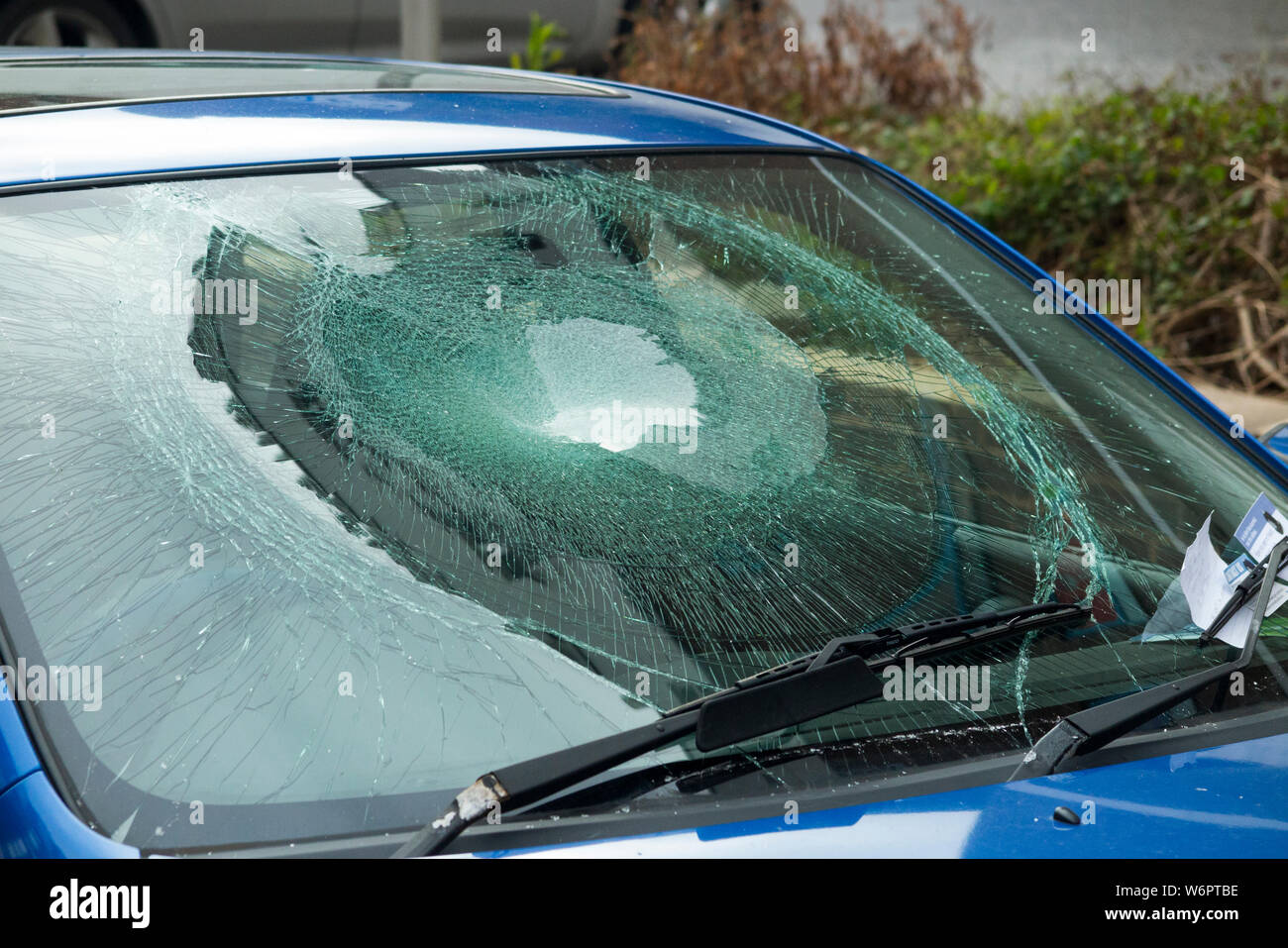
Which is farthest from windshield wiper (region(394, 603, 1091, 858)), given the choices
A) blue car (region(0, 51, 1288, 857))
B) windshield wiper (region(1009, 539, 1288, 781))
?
windshield wiper (region(1009, 539, 1288, 781))

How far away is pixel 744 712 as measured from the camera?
1.24 m

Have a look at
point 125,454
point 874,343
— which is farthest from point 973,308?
point 125,454

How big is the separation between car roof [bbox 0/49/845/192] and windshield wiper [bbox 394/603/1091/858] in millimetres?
896

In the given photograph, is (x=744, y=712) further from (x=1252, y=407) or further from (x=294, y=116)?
(x=1252, y=407)

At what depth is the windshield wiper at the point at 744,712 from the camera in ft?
3.71

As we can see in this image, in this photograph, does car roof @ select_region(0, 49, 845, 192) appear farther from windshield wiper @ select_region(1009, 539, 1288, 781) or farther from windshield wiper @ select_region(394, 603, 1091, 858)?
windshield wiper @ select_region(1009, 539, 1288, 781)

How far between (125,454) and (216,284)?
0.29 m

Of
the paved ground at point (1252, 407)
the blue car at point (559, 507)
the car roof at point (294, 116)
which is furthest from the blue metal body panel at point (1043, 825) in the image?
the paved ground at point (1252, 407)

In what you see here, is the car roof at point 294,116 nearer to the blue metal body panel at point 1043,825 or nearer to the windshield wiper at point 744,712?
the windshield wiper at point 744,712

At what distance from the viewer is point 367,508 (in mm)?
1402

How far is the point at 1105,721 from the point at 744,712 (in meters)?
0.38

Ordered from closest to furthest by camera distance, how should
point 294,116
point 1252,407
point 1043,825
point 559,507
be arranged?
point 1043,825
point 559,507
point 294,116
point 1252,407

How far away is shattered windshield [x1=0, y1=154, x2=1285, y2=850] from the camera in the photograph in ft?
3.99

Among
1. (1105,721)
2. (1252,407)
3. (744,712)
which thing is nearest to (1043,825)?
(1105,721)
